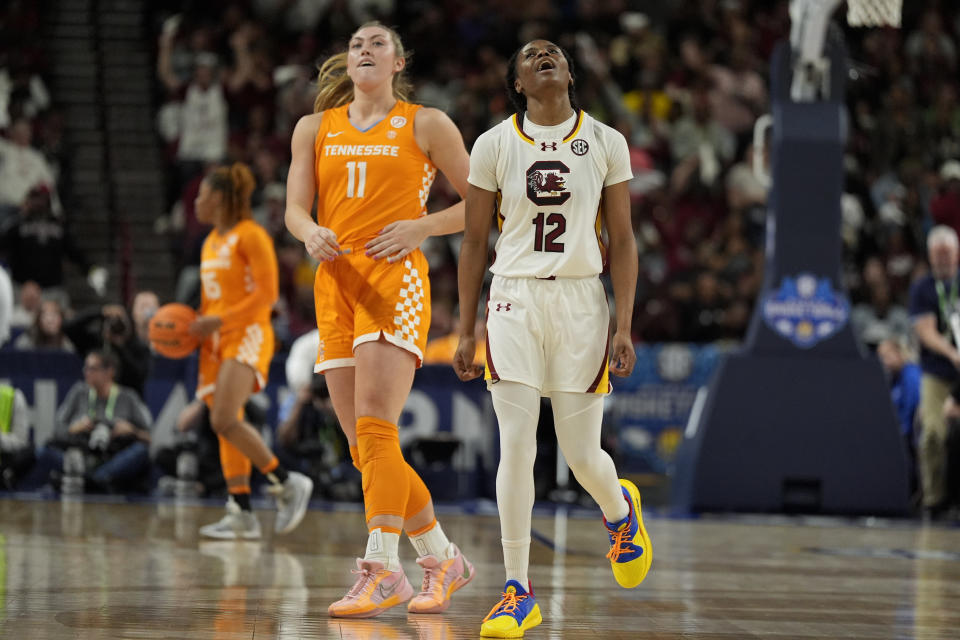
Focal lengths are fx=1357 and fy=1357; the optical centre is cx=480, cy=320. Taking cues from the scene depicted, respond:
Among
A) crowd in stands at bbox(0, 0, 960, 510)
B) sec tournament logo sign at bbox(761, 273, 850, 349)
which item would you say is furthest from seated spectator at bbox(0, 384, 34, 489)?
sec tournament logo sign at bbox(761, 273, 850, 349)

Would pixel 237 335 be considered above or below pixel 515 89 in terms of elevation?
below

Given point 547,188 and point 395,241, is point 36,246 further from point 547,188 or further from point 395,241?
point 547,188

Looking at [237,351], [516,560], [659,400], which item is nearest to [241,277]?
[237,351]

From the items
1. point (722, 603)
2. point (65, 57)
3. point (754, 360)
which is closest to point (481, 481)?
point (754, 360)

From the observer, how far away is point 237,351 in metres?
8.47

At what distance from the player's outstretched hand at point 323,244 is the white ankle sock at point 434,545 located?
1.25 m

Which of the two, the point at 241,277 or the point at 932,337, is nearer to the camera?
the point at 241,277

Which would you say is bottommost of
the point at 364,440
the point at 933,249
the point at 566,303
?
the point at 364,440

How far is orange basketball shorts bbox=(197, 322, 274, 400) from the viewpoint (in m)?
8.48

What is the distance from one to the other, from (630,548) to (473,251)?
1.35 meters

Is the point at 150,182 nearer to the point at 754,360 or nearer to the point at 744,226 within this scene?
the point at 744,226

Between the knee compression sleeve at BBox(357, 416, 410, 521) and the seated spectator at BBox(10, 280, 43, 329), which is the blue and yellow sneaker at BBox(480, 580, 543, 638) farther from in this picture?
the seated spectator at BBox(10, 280, 43, 329)

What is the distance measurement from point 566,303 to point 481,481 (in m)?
7.12

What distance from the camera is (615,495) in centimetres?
536
